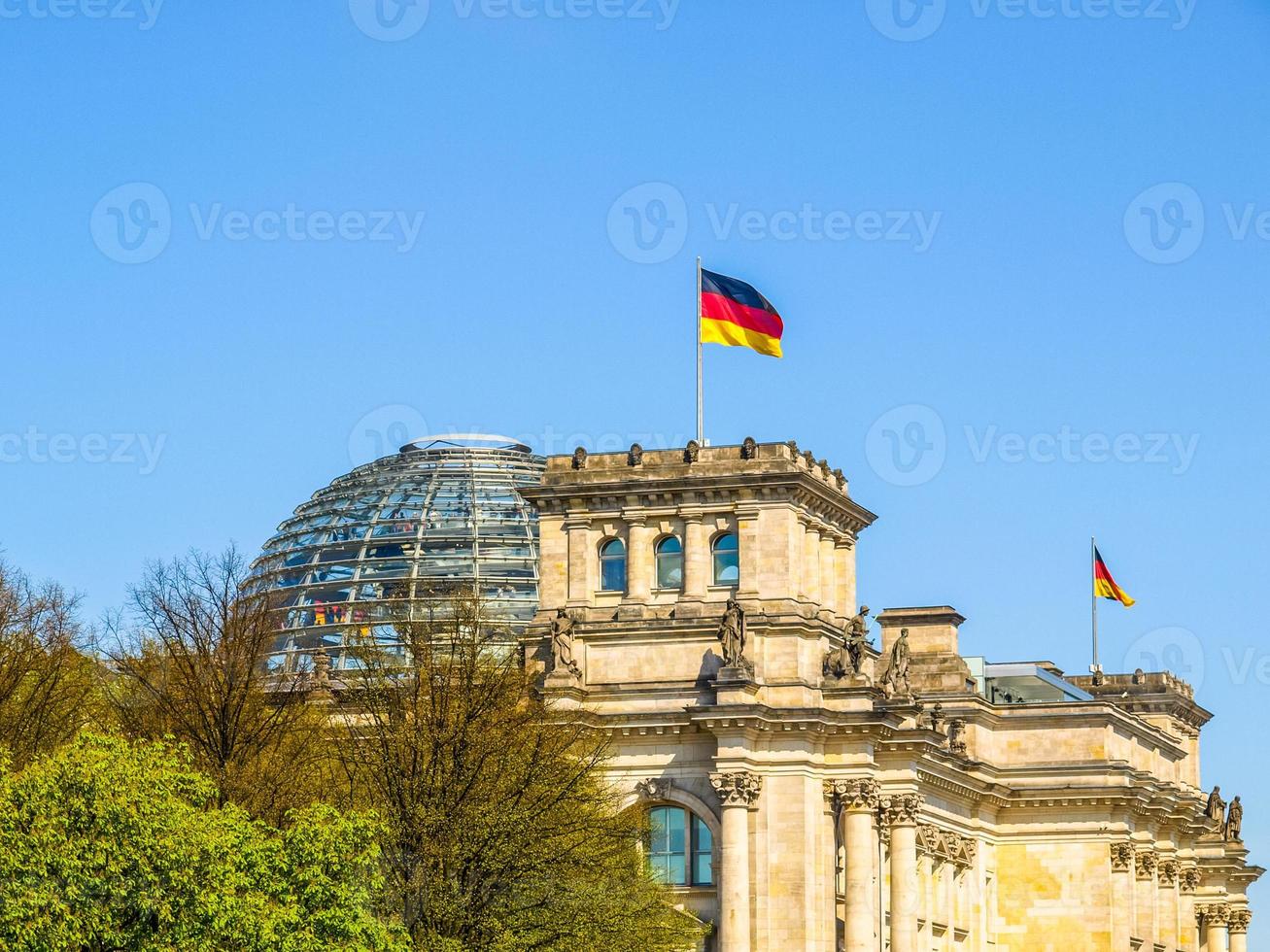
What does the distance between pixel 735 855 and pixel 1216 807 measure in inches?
2505

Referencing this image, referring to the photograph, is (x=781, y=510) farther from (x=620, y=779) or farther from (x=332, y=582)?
(x=332, y=582)

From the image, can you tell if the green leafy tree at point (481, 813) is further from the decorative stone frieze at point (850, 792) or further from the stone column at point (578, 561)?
the stone column at point (578, 561)

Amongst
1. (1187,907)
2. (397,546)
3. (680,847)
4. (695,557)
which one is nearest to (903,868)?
(680,847)

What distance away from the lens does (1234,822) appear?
152 metres

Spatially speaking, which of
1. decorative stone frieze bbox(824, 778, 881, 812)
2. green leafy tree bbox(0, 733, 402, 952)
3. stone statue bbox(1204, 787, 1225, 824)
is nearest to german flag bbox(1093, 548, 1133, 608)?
stone statue bbox(1204, 787, 1225, 824)

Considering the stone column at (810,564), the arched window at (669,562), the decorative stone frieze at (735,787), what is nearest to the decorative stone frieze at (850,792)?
the decorative stone frieze at (735,787)

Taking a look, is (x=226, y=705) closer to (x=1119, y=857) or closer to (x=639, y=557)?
(x=639, y=557)

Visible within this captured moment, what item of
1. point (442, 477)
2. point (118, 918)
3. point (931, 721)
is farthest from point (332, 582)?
point (118, 918)

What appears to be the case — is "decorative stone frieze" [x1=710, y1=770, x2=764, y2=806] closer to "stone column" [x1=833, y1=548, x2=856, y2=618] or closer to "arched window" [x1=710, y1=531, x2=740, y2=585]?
"arched window" [x1=710, y1=531, x2=740, y2=585]

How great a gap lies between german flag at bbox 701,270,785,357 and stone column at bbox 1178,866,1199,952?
5288cm

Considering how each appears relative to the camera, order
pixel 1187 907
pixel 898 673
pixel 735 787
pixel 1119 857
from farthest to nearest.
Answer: pixel 1187 907, pixel 1119 857, pixel 898 673, pixel 735 787

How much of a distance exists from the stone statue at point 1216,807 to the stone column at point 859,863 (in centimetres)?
5591

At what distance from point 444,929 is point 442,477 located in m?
90.3

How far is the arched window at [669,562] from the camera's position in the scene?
3954 inches
